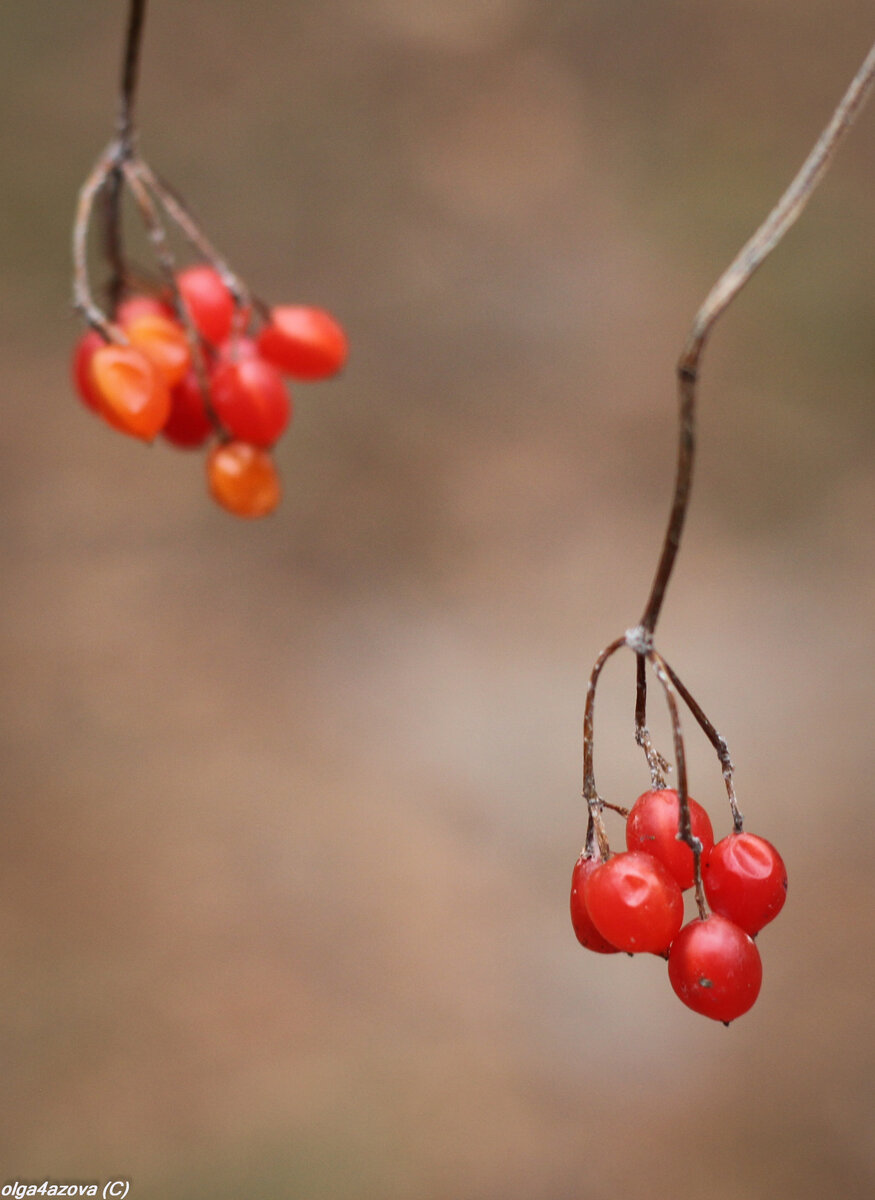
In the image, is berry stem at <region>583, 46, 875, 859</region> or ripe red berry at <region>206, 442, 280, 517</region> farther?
ripe red berry at <region>206, 442, 280, 517</region>

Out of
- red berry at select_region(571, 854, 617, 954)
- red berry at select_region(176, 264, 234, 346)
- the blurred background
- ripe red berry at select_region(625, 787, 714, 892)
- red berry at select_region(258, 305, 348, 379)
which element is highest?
the blurred background

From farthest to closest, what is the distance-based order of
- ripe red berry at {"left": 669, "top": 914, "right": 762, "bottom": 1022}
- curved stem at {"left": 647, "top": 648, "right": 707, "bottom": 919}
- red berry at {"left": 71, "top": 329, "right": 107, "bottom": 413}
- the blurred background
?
the blurred background, red berry at {"left": 71, "top": 329, "right": 107, "bottom": 413}, ripe red berry at {"left": 669, "top": 914, "right": 762, "bottom": 1022}, curved stem at {"left": 647, "top": 648, "right": 707, "bottom": 919}

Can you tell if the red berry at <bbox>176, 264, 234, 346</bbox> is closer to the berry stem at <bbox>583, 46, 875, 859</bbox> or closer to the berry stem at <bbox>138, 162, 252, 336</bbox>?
the berry stem at <bbox>138, 162, 252, 336</bbox>

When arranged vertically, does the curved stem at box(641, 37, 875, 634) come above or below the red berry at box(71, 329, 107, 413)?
below

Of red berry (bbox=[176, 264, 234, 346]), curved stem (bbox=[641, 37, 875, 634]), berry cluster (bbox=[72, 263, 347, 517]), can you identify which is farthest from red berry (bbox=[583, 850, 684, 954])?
red berry (bbox=[176, 264, 234, 346])

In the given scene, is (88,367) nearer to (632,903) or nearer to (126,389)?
(126,389)

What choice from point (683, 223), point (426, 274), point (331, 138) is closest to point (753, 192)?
point (683, 223)

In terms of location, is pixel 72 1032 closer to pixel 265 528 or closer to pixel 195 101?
pixel 265 528

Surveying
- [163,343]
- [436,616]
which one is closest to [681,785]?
[163,343]
